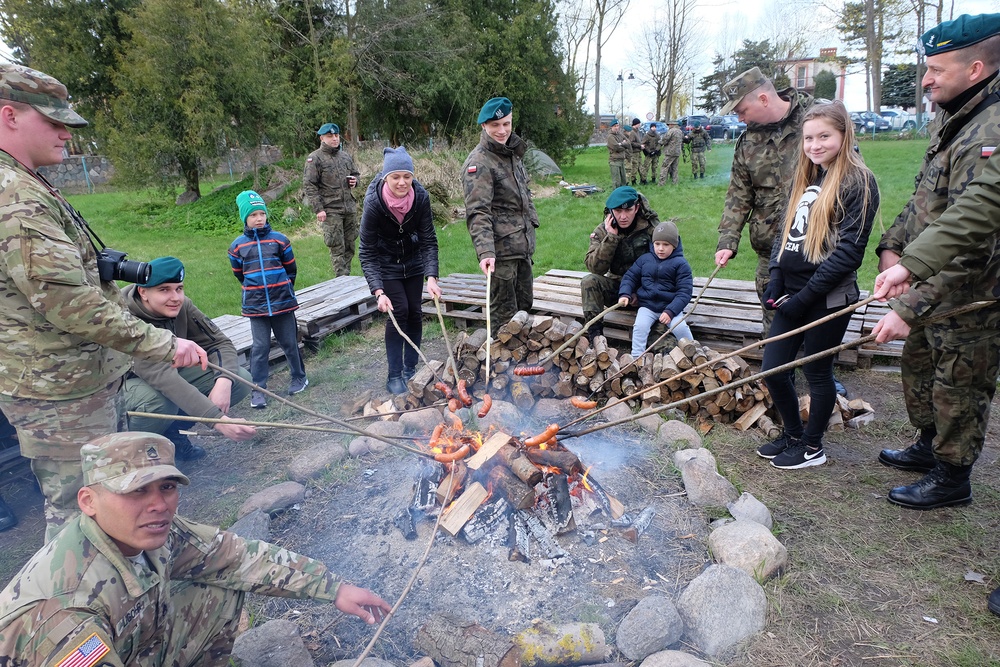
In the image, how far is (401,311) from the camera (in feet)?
16.4

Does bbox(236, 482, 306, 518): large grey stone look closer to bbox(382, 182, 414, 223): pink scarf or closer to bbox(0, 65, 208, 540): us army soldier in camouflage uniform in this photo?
bbox(0, 65, 208, 540): us army soldier in camouflage uniform

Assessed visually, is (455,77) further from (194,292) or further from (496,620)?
(496,620)

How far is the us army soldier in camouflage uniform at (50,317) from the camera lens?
232cm

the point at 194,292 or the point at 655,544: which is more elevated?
the point at 194,292

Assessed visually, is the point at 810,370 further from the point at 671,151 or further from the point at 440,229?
the point at 671,151

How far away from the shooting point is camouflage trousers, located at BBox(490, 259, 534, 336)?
209 inches

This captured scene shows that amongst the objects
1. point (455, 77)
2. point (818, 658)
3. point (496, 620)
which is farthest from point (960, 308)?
point (455, 77)

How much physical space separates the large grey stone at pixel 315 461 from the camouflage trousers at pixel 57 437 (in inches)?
52.6

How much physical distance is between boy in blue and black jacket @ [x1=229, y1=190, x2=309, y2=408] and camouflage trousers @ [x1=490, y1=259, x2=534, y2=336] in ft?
5.95

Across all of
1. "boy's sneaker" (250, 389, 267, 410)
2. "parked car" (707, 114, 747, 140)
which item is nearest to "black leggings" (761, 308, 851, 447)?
"boy's sneaker" (250, 389, 267, 410)

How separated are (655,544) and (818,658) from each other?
2.88 ft

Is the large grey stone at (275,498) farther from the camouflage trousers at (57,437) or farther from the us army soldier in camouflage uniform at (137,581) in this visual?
the us army soldier in camouflage uniform at (137,581)

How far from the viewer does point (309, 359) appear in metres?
6.10

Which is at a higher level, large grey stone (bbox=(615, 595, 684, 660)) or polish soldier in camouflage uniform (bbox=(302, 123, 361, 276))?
polish soldier in camouflage uniform (bbox=(302, 123, 361, 276))
